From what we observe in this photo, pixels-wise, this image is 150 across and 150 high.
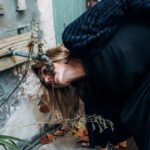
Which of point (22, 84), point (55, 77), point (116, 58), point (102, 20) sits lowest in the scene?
point (22, 84)

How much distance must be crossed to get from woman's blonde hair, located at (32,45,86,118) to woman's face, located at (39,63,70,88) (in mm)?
46

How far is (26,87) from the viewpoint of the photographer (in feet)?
12.7

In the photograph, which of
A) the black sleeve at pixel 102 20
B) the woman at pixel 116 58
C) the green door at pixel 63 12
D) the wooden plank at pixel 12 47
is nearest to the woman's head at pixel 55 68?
the woman at pixel 116 58

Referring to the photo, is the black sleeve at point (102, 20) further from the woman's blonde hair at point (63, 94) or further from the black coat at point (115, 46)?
the woman's blonde hair at point (63, 94)

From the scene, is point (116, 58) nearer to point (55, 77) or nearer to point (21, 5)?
point (55, 77)

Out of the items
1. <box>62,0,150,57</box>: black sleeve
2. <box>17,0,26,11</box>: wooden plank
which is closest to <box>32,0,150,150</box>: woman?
<box>62,0,150,57</box>: black sleeve

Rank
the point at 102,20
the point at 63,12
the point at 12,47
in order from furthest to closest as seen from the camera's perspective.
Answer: the point at 63,12, the point at 12,47, the point at 102,20

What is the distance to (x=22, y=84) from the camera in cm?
382

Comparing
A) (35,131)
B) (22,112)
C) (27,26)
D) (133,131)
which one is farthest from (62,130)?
(133,131)

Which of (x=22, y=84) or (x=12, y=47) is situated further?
(x=22, y=84)

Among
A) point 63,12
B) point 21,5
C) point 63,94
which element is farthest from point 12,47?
point 63,12

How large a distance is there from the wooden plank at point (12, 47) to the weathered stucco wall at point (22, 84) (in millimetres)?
80

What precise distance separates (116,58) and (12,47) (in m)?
1.55

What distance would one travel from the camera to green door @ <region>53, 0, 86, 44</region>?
4371mm
